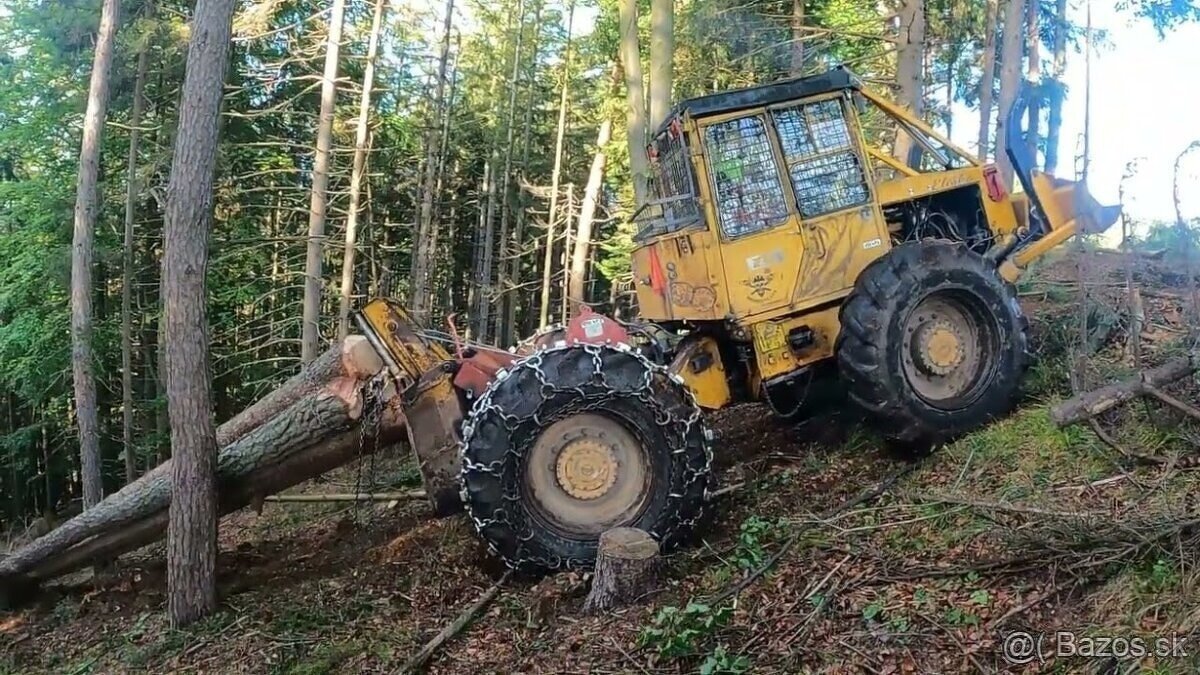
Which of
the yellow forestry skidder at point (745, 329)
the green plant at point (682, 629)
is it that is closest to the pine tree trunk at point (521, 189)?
the yellow forestry skidder at point (745, 329)

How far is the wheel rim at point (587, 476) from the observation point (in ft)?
17.8

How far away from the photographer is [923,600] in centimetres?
393

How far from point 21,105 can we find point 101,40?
487 centimetres

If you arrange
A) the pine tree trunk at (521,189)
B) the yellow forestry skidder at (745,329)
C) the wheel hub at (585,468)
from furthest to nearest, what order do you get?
the pine tree trunk at (521,189), the wheel hub at (585,468), the yellow forestry skidder at (745,329)

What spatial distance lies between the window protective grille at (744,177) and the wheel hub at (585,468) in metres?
1.77

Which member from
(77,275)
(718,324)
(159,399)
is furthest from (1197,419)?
(159,399)

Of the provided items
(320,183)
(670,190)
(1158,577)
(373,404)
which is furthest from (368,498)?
(320,183)

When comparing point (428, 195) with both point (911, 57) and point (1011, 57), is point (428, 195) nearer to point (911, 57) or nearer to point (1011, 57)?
point (911, 57)

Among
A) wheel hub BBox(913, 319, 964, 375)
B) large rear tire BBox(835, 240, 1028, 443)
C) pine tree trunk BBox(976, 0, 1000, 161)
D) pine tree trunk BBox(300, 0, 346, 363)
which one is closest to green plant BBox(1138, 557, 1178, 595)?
large rear tire BBox(835, 240, 1028, 443)

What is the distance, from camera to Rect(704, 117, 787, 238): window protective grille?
594cm

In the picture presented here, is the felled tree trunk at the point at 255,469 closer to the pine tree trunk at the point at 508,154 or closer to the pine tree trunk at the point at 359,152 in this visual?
the pine tree trunk at the point at 359,152

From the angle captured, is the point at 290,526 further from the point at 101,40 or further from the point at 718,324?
the point at 101,40

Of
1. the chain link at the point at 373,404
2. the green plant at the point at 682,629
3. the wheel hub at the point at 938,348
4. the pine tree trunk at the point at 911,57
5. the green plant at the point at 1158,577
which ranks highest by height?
the pine tree trunk at the point at 911,57

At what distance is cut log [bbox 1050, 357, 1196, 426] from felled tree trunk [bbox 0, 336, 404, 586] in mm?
4387
